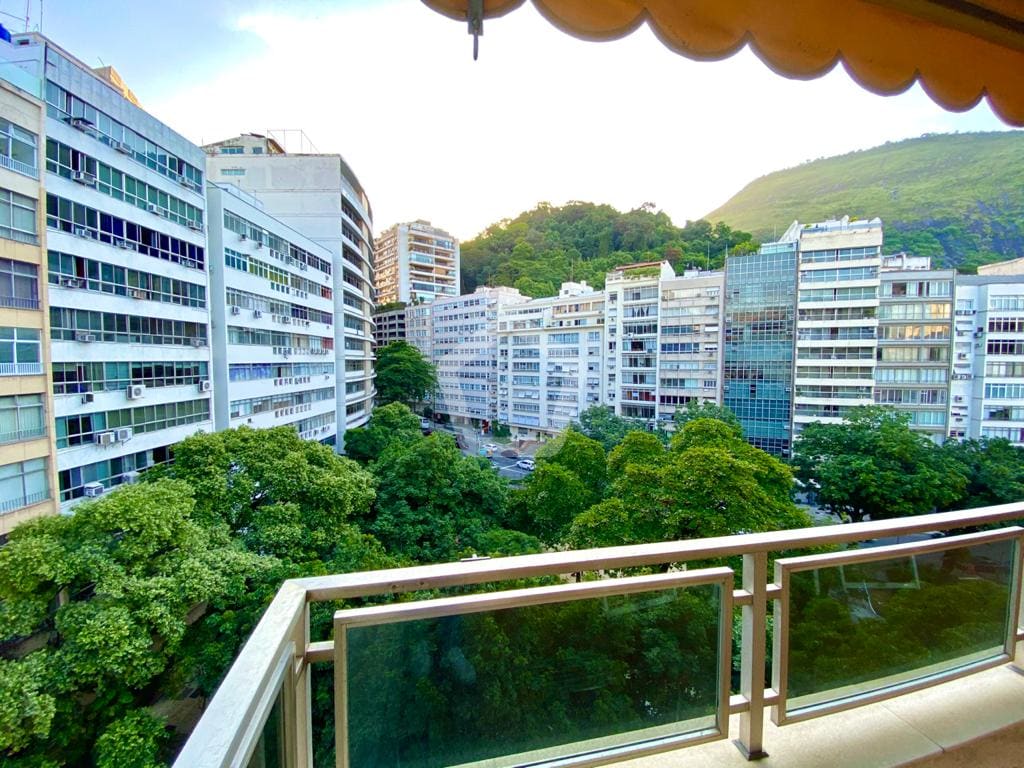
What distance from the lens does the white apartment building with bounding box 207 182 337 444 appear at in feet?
42.0

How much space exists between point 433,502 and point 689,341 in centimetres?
1801

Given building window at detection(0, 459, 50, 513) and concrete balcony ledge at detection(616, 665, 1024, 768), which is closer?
concrete balcony ledge at detection(616, 665, 1024, 768)

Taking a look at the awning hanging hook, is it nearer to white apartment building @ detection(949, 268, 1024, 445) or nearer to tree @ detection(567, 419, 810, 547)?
tree @ detection(567, 419, 810, 547)

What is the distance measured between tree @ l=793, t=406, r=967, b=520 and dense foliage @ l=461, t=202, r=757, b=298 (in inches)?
839

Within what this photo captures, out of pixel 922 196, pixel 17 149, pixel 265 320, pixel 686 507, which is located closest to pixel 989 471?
pixel 686 507

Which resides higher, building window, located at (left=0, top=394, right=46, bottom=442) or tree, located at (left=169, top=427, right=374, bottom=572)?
building window, located at (left=0, top=394, right=46, bottom=442)

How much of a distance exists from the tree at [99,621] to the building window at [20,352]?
10.5ft

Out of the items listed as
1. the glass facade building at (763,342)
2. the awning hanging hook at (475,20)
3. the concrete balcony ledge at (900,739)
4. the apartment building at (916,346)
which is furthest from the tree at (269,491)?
the apartment building at (916,346)

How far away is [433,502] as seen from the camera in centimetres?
1074

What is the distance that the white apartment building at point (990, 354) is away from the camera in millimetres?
19016

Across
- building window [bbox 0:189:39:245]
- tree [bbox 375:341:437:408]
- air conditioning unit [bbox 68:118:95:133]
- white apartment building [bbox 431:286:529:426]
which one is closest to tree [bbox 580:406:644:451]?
white apartment building [bbox 431:286:529:426]

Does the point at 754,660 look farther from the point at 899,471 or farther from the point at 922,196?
the point at 922,196

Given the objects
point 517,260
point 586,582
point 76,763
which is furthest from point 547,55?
point 517,260

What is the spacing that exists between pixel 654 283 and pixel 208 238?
20.3 metres
